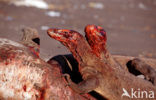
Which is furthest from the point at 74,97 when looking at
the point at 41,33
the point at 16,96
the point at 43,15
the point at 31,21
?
the point at 43,15

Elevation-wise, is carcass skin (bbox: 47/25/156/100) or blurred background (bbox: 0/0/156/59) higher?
carcass skin (bbox: 47/25/156/100)

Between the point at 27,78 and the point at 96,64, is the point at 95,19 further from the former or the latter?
the point at 27,78

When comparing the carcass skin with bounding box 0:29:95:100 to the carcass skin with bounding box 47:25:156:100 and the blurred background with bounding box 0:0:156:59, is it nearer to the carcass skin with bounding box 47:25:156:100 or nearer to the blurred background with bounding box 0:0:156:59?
Result: the carcass skin with bounding box 47:25:156:100

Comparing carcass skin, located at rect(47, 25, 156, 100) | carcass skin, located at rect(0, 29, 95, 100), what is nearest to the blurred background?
carcass skin, located at rect(47, 25, 156, 100)

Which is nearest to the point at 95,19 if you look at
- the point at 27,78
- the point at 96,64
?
the point at 96,64

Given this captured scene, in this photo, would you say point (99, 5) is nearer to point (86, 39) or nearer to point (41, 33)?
point (41, 33)
